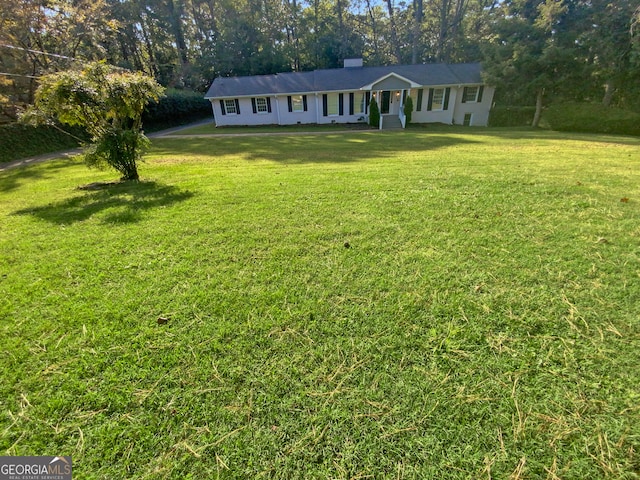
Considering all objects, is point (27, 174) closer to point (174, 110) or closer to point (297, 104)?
point (297, 104)

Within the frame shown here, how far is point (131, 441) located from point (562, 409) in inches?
86.3

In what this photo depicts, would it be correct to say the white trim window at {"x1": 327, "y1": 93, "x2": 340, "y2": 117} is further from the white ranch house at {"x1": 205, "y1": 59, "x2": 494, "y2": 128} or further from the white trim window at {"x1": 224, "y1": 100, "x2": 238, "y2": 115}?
the white trim window at {"x1": 224, "y1": 100, "x2": 238, "y2": 115}

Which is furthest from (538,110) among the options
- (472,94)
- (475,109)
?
(472,94)

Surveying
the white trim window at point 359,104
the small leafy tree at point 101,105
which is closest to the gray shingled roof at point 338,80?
the white trim window at point 359,104

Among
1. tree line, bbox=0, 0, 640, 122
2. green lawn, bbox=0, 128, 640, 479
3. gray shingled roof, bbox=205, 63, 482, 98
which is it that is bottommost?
green lawn, bbox=0, 128, 640, 479

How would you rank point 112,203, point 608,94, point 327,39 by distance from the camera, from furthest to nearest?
point 327,39 → point 608,94 → point 112,203

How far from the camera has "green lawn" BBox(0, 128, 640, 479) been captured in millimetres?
1400

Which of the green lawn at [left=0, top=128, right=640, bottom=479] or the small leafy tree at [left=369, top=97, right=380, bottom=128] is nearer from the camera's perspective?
the green lawn at [left=0, top=128, right=640, bottom=479]

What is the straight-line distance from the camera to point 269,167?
7645 millimetres

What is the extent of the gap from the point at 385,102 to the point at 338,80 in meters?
4.24

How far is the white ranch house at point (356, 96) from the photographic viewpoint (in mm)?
20672

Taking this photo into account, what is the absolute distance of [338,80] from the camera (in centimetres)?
2234

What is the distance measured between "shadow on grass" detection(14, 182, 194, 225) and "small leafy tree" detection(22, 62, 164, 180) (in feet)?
2.42

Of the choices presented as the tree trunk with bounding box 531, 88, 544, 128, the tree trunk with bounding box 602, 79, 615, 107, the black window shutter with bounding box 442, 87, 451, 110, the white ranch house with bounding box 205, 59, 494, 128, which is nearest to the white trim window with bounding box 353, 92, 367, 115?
the white ranch house with bounding box 205, 59, 494, 128
